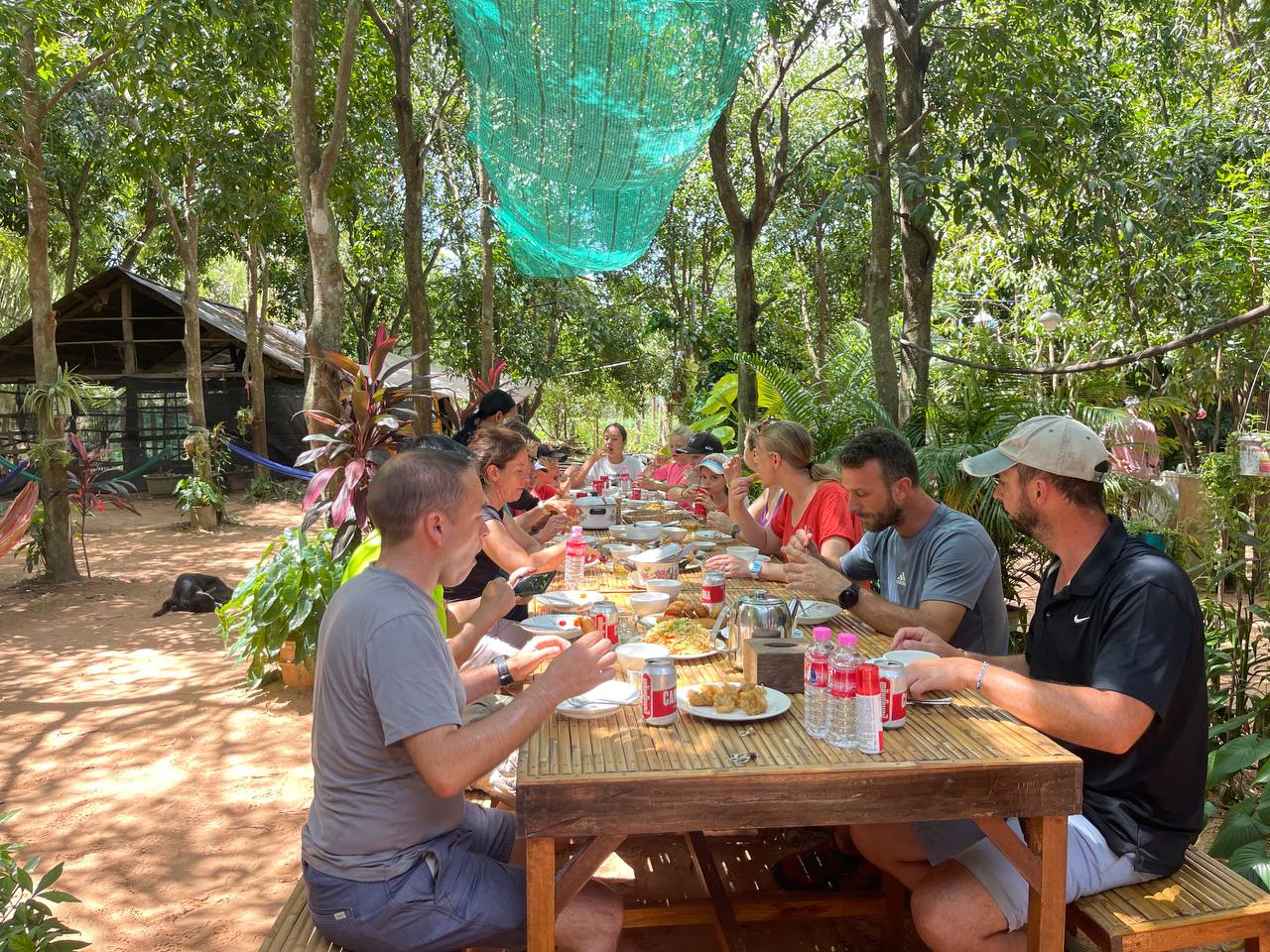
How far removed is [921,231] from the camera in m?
5.62

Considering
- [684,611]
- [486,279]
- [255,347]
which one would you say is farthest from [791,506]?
[255,347]

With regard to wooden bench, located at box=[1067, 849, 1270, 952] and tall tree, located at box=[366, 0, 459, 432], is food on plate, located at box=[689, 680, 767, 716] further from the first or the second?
tall tree, located at box=[366, 0, 459, 432]

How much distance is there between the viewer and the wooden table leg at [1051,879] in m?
1.82

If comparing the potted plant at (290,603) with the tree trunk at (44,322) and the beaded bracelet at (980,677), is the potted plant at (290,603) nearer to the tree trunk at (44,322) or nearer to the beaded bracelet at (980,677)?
the beaded bracelet at (980,677)

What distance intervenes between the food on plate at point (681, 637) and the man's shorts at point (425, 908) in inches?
34.2

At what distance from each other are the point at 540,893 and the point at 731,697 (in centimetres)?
59

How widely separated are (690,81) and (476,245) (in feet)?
46.3

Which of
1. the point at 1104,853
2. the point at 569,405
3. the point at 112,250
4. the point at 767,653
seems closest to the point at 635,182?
the point at 767,653

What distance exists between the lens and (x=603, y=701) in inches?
84.6

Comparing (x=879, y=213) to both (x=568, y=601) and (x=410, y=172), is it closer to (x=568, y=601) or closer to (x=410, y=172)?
(x=568, y=601)

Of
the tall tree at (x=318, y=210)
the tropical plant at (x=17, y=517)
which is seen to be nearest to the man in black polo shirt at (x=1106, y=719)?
the tropical plant at (x=17, y=517)

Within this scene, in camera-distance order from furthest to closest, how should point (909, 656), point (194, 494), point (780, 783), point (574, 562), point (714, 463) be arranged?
1. point (194, 494)
2. point (714, 463)
3. point (574, 562)
4. point (909, 656)
5. point (780, 783)

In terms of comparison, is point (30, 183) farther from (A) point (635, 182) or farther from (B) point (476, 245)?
(B) point (476, 245)

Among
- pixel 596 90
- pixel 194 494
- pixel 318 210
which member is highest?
pixel 596 90
